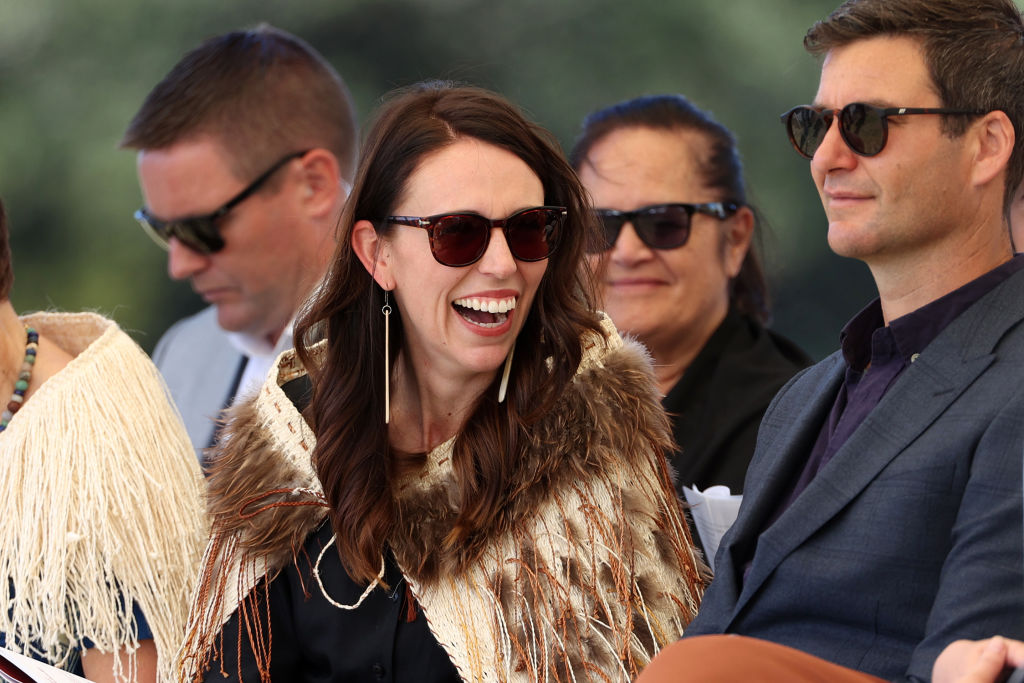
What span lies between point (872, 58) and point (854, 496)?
78cm

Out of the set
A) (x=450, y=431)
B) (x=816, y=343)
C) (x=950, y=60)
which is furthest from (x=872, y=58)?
(x=816, y=343)

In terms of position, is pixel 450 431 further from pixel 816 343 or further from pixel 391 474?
pixel 816 343

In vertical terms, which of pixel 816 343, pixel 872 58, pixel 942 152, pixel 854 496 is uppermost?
pixel 872 58

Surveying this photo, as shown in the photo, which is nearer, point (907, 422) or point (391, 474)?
point (907, 422)

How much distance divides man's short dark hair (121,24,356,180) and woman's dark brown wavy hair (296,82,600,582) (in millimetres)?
1568

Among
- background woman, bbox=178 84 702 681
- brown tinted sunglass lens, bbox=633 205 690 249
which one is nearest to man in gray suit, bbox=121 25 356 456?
brown tinted sunglass lens, bbox=633 205 690 249

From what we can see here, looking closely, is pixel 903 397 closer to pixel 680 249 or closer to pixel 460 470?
pixel 460 470

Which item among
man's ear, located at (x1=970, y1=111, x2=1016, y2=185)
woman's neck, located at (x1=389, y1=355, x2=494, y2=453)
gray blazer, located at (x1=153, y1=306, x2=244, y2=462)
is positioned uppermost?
man's ear, located at (x1=970, y1=111, x2=1016, y2=185)

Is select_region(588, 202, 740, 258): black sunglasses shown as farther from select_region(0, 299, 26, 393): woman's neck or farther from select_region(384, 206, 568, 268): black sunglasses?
select_region(0, 299, 26, 393): woman's neck

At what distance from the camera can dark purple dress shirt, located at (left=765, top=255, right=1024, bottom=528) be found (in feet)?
6.84

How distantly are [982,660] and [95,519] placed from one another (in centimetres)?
181

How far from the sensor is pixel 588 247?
276 cm

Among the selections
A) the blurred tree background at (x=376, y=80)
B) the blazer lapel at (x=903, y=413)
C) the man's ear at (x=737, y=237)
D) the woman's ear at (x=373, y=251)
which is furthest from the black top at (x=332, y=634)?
the blurred tree background at (x=376, y=80)

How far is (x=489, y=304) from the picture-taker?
8.14 ft
